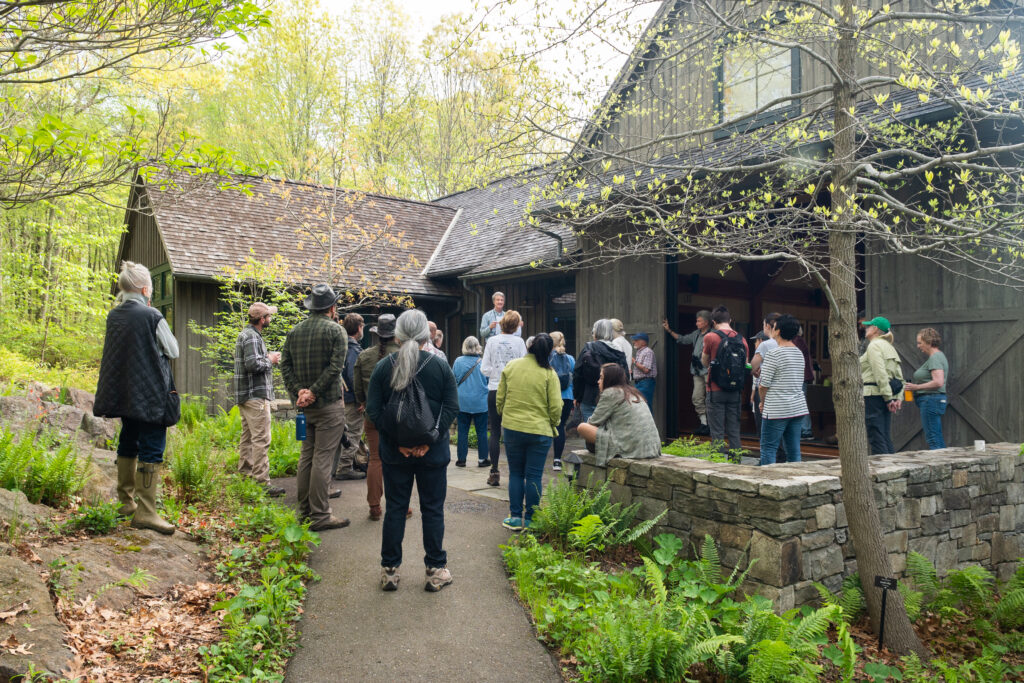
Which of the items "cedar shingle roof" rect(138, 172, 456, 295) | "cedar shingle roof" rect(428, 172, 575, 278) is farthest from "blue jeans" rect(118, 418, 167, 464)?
"cedar shingle roof" rect(138, 172, 456, 295)

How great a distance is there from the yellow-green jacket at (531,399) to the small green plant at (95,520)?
3083 mm

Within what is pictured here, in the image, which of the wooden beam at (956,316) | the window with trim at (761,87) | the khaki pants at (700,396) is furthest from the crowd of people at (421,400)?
the window with trim at (761,87)

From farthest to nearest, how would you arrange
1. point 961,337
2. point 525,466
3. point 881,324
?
point 961,337
point 881,324
point 525,466

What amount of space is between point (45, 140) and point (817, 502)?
223 inches

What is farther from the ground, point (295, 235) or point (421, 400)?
point (295, 235)

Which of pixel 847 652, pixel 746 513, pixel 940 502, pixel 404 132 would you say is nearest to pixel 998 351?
pixel 940 502

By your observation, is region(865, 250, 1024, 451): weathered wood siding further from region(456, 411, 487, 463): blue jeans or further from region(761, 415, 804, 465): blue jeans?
region(456, 411, 487, 463): blue jeans

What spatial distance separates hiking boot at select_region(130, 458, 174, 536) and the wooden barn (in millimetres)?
7628

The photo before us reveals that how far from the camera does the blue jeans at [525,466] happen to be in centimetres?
578

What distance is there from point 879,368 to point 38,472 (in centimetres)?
799

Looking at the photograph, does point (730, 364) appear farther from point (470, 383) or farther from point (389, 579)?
point (389, 579)

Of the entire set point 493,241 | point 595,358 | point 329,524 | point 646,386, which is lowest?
point 329,524

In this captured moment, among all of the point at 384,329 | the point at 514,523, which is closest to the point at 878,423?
the point at 514,523

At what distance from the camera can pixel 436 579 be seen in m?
4.75
